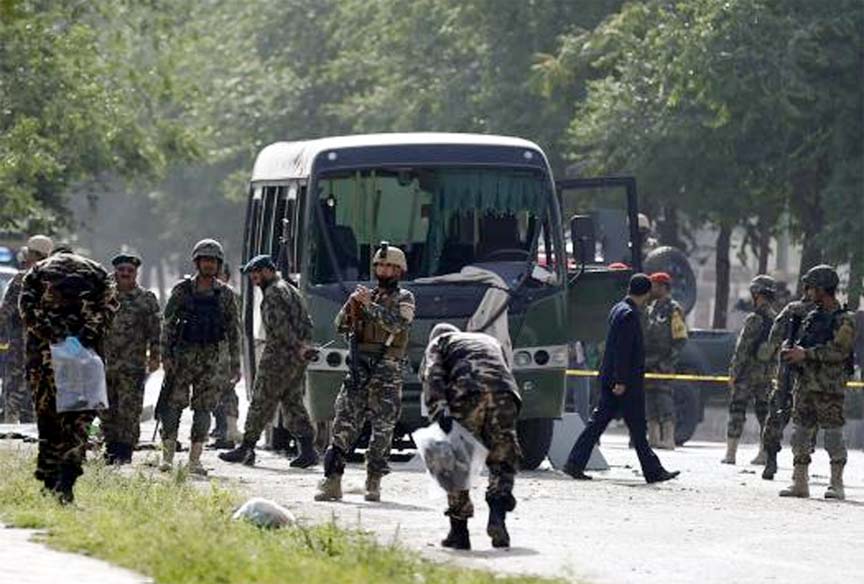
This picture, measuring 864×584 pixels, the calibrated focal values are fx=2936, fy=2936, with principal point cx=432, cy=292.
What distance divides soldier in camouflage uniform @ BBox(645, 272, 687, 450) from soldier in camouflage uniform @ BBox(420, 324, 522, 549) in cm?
1361

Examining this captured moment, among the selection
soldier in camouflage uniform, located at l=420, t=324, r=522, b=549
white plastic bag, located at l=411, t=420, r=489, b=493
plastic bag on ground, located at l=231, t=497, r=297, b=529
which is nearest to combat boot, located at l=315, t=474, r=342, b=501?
plastic bag on ground, located at l=231, t=497, r=297, b=529

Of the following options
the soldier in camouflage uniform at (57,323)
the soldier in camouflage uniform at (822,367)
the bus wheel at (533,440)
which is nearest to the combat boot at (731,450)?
the bus wheel at (533,440)

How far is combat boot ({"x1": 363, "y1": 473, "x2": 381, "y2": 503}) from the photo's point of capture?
19.5 meters

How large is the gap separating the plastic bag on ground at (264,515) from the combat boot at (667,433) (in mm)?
13601

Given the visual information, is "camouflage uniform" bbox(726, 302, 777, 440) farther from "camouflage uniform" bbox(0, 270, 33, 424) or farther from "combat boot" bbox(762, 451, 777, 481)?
"camouflage uniform" bbox(0, 270, 33, 424)

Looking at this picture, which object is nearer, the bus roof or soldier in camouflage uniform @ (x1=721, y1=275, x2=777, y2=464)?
the bus roof

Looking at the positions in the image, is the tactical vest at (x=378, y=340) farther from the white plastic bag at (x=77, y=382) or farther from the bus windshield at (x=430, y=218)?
the bus windshield at (x=430, y=218)

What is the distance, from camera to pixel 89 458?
73.3 feet

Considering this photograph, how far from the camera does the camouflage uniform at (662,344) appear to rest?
29797 millimetres

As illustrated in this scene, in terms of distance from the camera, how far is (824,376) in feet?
69.6

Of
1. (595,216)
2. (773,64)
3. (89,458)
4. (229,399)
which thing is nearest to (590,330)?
(595,216)

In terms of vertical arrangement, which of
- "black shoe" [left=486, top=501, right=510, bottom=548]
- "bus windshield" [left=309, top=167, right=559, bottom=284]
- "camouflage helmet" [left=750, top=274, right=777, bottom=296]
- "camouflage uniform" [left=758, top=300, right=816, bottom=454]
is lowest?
"black shoe" [left=486, top=501, right=510, bottom=548]

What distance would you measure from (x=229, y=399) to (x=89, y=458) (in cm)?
463

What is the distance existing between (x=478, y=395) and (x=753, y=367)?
10.9 m
